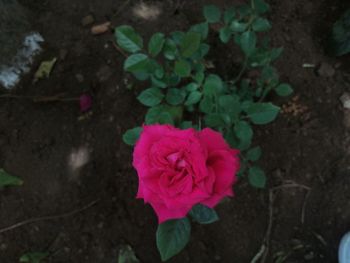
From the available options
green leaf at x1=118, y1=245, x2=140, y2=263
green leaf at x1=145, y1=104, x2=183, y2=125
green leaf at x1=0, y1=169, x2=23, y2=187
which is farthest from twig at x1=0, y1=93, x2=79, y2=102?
green leaf at x1=118, y1=245, x2=140, y2=263

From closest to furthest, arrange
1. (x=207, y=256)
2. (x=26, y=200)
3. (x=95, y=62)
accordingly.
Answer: (x=207, y=256) → (x=26, y=200) → (x=95, y=62)

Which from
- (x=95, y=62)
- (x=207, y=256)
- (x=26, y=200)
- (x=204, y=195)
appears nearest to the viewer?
(x=204, y=195)

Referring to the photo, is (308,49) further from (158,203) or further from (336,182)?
(158,203)

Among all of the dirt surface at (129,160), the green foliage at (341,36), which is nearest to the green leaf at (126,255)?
the dirt surface at (129,160)

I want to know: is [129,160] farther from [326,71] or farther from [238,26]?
[326,71]

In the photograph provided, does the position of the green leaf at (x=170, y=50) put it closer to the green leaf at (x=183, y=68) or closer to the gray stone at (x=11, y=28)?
the green leaf at (x=183, y=68)

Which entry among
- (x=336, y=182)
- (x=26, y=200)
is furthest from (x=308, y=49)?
(x=26, y=200)

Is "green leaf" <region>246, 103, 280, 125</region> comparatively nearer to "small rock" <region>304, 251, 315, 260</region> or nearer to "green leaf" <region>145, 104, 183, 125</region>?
"green leaf" <region>145, 104, 183, 125</region>

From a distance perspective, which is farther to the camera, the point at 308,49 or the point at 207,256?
the point at 308,49
